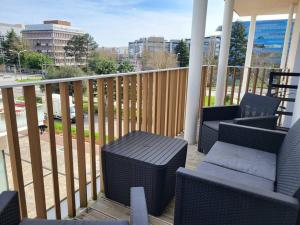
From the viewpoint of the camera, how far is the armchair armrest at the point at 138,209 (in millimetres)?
986

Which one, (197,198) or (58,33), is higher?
(58,33)

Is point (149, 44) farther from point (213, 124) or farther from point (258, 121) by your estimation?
point (258, 121)

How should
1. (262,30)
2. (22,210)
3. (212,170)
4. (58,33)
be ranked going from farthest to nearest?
(58,33) < (262,30) < (212,170) < (22,210)

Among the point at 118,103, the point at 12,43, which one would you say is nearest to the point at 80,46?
the point at 12,43

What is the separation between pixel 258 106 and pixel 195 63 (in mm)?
1028

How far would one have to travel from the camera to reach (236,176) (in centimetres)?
172

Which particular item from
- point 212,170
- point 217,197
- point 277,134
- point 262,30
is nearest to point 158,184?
point 212,170

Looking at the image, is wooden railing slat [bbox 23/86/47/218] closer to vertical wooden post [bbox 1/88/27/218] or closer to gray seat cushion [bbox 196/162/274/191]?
vertical wooden post [bbox 1/88/27/218]

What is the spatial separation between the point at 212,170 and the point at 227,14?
3335 mm

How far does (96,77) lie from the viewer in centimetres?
183

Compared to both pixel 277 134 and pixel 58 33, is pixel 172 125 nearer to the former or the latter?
pixel 277 134

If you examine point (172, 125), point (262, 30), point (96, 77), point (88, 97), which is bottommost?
point (172, 125)

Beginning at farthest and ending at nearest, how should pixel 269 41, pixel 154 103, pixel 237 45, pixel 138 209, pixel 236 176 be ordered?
pixel 237 45, pixel 269 41, pixel 154 103, pixel 236 176, pixel 138 209

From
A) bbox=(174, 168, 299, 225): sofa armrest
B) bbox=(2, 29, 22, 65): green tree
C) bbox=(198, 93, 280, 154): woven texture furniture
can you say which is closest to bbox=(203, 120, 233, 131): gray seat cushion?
bbox=(198, 93, 280, 154): woven texture furniture
